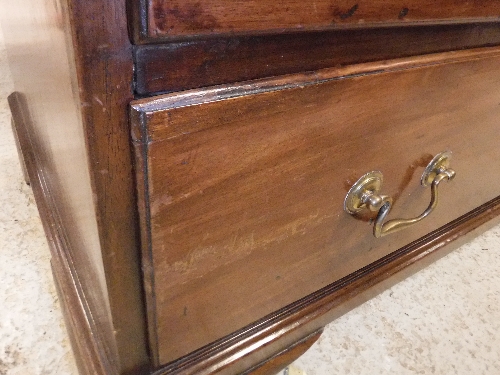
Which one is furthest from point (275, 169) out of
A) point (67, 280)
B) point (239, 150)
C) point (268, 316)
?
point (67, 280)

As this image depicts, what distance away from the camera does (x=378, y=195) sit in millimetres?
409

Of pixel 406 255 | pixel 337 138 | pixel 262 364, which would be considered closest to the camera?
pixel 337 138

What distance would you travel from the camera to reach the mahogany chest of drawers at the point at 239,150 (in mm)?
239

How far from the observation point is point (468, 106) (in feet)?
1.46

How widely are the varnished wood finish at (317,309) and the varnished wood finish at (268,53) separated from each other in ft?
0.91

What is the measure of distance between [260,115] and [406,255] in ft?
1.33

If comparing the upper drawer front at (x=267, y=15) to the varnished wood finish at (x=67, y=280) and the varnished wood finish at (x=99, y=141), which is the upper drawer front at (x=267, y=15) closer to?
the varnished wood finish at (x=99, y=141)

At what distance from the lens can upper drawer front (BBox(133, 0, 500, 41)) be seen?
21cm

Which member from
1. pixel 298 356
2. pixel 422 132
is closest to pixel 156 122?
pixel 422 132

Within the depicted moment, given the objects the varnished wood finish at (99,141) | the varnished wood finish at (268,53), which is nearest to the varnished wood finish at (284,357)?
the varnished wood finish at (99,141)

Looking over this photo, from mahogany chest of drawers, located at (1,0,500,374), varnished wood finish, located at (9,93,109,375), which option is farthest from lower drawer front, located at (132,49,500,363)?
varnished wood finish, located at (9,93,109,375)

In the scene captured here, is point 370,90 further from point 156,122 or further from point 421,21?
point 156,122

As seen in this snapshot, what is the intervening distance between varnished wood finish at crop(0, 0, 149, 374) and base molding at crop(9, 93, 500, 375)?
0.13ft

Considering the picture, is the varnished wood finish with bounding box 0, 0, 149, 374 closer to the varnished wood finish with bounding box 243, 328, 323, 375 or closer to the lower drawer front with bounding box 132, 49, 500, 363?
the lower drawer front with bounding box 132, 49, 500, 363
